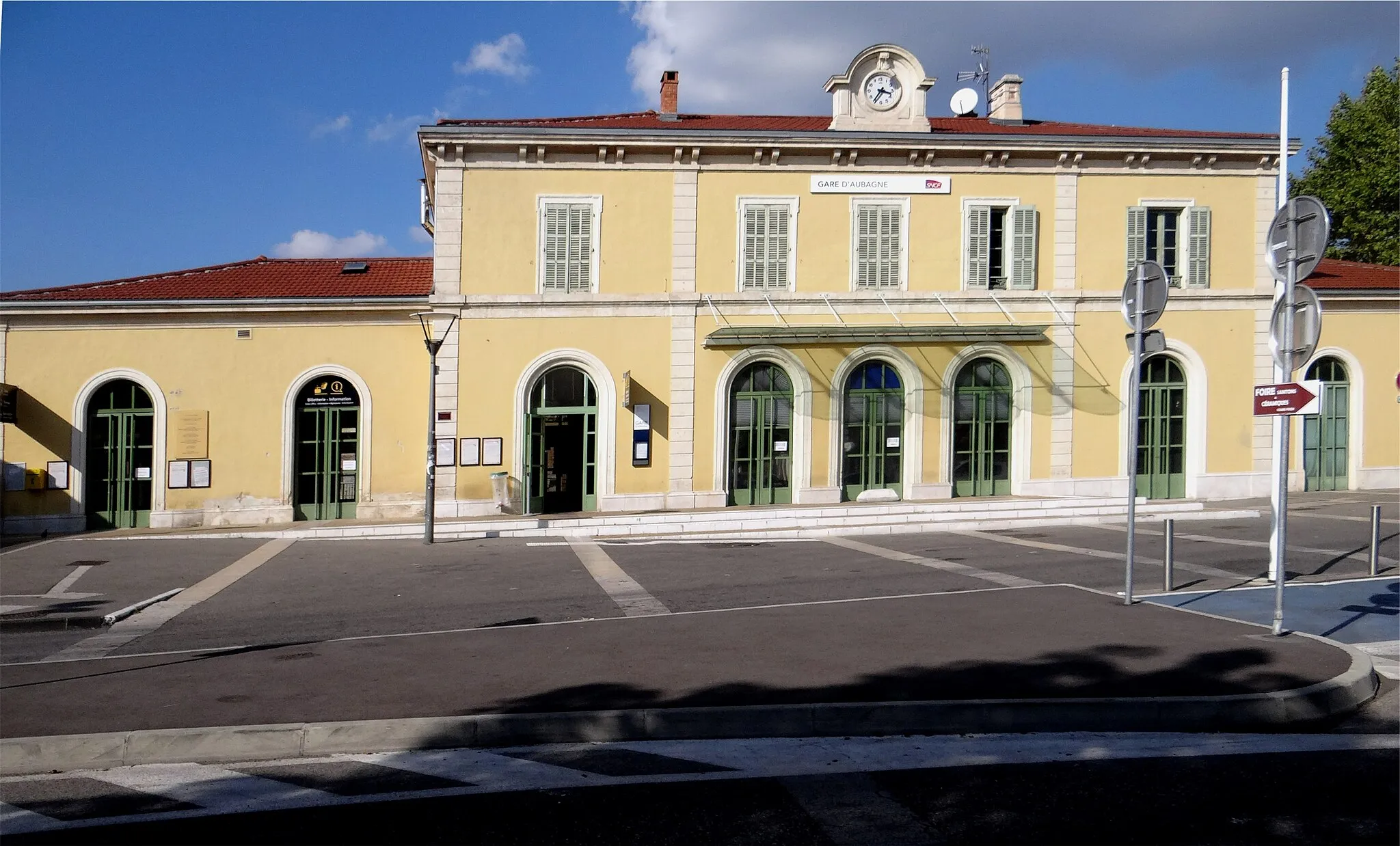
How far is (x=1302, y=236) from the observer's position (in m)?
8.52

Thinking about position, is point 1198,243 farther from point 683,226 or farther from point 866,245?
point 683,226

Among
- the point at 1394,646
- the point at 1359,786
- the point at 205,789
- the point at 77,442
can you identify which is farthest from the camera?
the point at 77,442

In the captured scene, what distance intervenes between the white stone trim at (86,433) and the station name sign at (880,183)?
51.2 ft

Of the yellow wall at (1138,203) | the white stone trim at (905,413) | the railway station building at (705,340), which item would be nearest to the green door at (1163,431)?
the railway station building at (705,340)

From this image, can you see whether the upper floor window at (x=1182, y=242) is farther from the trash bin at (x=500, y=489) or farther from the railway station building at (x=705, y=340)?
the trash bin at (x=500, y=489)

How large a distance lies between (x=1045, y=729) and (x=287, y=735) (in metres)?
4.70

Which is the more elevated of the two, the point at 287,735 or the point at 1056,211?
the point at 1056,211

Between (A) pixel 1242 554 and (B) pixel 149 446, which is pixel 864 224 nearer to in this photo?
(A) pixel 1242 554

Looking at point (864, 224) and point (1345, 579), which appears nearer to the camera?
point (1345, 579)

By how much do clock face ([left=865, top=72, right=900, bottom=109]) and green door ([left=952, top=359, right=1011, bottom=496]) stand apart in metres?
6.43

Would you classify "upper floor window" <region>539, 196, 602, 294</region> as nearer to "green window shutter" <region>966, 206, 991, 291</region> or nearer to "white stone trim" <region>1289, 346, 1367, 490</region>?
"green window shutter" <region>966, 206, 991, 291</region>

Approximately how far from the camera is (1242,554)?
569 inches

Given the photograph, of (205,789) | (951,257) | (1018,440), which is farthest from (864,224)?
(205,789)

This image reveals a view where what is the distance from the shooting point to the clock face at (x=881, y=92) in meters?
24.3
